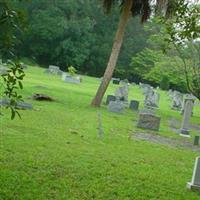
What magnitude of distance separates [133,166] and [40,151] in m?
1.83

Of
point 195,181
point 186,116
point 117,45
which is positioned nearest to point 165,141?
point 186,116

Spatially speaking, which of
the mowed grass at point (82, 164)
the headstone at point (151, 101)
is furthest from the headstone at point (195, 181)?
the headstone at point (151, 101)

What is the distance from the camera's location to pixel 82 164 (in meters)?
8.11

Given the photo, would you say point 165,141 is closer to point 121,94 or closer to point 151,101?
point 121,94

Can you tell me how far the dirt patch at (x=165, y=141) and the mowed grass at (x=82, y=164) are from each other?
63 centimetres

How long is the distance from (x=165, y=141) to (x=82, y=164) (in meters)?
6.41

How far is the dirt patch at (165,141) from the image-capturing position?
13.5 m

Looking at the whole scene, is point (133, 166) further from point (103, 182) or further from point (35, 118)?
point (35, 118)

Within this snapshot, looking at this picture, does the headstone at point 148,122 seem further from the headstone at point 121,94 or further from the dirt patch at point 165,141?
the headstone at point 121,94

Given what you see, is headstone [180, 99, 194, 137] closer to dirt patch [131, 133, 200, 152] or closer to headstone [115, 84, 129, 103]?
dirt patch [131, 133, 200, 152]

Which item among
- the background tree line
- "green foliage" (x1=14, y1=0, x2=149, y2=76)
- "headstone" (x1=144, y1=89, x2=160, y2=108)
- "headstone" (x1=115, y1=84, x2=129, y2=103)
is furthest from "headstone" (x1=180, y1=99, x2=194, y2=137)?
"green foliage" (x1=14, y1=0, x2=149, y2=76)

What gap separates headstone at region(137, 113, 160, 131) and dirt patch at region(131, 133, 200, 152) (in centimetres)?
138

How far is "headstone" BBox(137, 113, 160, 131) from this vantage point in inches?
642

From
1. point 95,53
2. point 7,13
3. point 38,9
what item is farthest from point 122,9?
point 95,53
